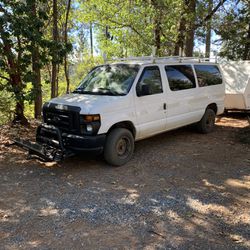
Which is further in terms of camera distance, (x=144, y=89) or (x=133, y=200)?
(x=144, y=89)

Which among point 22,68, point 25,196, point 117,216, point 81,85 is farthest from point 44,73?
point 117,216

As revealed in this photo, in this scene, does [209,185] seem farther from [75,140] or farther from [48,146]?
[48,146]

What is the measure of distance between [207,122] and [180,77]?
74.3 inches

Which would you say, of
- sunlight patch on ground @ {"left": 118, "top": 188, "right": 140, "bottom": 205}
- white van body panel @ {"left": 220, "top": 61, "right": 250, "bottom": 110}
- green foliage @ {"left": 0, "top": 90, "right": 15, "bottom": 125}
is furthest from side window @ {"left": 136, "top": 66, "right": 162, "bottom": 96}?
white van body panel @ {"left": 220, "top": 61, "right": 250, "bottom": 110}

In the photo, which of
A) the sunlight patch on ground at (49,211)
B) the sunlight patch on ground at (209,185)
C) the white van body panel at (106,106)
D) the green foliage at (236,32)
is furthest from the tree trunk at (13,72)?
the green foliage at (236,32)

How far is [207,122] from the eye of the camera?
8.51 m

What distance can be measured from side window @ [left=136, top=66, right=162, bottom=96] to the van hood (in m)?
0.46

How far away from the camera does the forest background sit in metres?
7.03

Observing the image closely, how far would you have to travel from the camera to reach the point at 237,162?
623 centimetres

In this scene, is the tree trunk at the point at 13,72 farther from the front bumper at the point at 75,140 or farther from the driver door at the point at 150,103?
the driver door at the point at 150,103

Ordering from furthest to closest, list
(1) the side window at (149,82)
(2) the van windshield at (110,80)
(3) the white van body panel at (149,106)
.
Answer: (1) the side window at (149,82)
(2) the van windshield at (110,80)
(3) the white van body panel at (149,106)

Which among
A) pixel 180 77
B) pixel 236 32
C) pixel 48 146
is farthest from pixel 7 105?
pixel 236 32

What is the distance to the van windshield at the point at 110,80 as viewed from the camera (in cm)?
614

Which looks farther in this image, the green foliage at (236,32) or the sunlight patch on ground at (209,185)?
the green foliage at (236,32)
